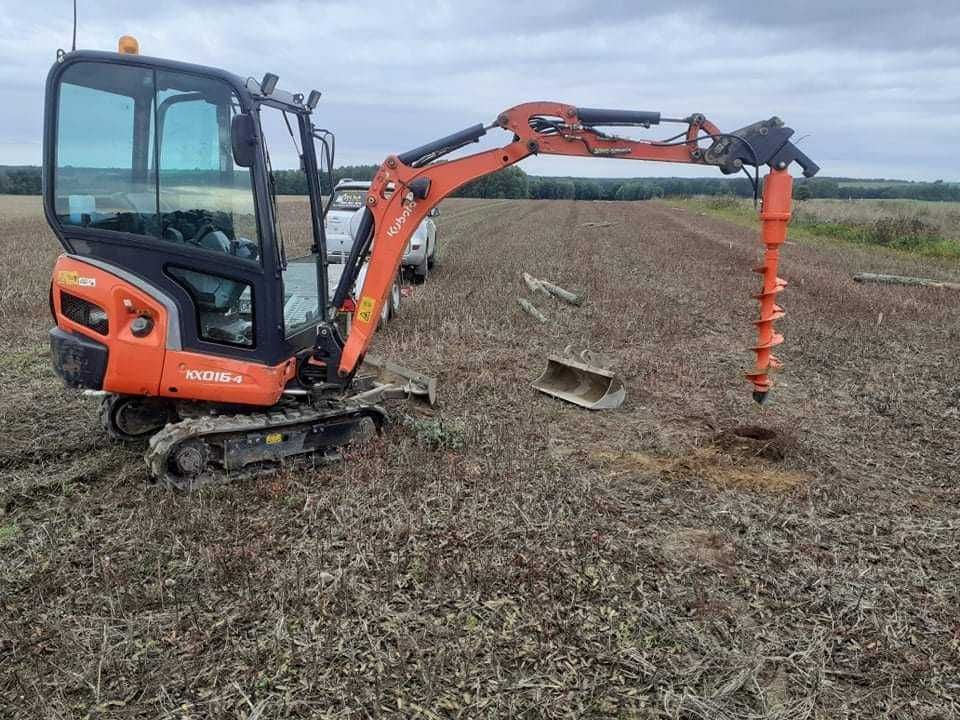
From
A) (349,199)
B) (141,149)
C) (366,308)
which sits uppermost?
(349,199)

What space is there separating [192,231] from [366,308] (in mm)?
1434

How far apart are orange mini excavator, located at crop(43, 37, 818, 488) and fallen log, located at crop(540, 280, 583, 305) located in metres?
6.80

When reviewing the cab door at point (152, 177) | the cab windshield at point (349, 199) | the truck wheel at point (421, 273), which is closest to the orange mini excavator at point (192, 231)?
the cab door at point (152, 177)

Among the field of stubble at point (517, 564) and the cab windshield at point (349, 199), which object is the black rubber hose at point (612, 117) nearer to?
the field of stubble at point (517, 564)

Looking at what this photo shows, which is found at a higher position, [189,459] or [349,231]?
[349,231]

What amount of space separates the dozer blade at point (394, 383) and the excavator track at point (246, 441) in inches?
15.3

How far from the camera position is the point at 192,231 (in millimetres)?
5047

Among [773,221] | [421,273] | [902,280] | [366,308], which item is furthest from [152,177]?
[902,280]

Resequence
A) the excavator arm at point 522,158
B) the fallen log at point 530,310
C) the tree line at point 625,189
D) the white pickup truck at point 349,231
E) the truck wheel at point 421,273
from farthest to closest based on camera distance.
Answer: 1. the tree line at point 625,189
2. the truck wheel at point 421,273
3. the white pickup truck at point 349,231
4. the fallen log at point 530,310
5. the excavator arm at point 522,158

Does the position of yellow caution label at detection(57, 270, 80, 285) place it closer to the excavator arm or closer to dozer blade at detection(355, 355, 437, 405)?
the excavator arm

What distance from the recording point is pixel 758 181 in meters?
5.64

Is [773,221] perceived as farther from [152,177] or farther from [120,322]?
[120,322]

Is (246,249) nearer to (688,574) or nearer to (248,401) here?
(248,401)

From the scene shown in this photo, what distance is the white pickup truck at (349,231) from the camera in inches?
481
